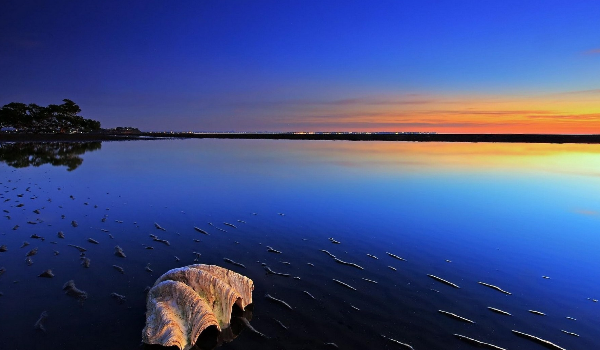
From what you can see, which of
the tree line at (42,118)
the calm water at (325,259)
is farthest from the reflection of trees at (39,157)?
the tree line at (42,118)

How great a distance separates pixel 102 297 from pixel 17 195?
16.3 meters

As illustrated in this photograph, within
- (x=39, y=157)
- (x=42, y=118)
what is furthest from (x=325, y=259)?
(x=42, y=118)

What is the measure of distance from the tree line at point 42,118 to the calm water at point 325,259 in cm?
11588

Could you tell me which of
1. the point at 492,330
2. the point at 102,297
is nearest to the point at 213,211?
the point at 102,297

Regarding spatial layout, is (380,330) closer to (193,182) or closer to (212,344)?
(212,344)

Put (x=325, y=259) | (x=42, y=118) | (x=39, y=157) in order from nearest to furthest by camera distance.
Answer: (x=325, y=259) < (x=39, y=157) < (x=42, y=118)

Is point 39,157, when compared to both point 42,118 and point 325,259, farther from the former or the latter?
point 42,118

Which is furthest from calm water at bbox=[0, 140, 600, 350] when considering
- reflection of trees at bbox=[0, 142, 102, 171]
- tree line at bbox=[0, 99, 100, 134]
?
tree line at bbox=[0, 99, 100, 134]

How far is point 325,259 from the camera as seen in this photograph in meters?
10.1

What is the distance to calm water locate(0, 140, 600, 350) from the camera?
6.50 metres

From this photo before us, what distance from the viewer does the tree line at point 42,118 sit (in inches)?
4274


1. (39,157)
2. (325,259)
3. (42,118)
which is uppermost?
(42,118)

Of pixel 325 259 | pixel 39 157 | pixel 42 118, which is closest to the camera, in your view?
pixel 325 259

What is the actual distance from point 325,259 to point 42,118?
14116 centimetres
